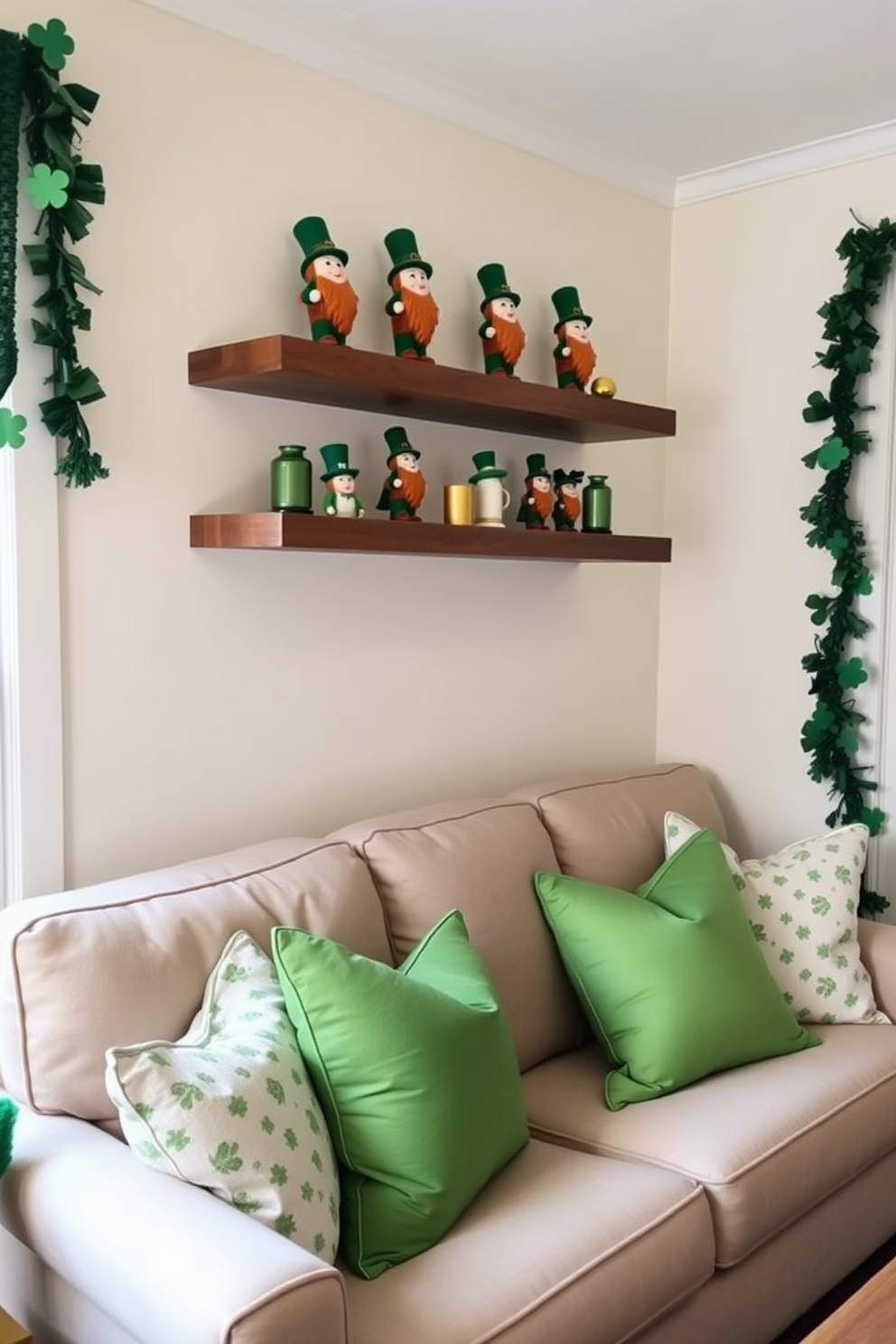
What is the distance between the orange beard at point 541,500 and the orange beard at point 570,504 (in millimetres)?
68

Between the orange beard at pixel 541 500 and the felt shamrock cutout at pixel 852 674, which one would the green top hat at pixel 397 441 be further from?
the felt shamrock cutout at pixel 852 674

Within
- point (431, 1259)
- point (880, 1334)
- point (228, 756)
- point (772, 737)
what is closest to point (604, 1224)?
point (431, 1259)

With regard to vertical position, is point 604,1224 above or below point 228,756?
below

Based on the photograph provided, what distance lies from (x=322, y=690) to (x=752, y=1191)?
4.15 ft

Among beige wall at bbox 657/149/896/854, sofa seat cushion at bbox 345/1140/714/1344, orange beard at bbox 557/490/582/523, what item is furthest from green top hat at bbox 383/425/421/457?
sofa seat cushion at bbox 345/1140/714/1344

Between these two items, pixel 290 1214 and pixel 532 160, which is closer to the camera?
pixel 290 1214

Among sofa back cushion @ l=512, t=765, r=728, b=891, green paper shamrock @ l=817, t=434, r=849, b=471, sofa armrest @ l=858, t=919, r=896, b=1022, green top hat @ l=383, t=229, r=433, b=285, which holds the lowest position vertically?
sofa armrest @ l=858, t=919, r=896, b=1022

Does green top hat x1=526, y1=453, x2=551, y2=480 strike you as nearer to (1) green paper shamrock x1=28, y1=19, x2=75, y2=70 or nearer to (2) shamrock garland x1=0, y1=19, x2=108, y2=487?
(2) shamrock garland x1=0, y1=19, x2=108, y2=487

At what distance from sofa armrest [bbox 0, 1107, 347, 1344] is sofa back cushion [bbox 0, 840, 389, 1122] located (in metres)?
0.10

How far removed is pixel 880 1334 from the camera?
1.46 meters

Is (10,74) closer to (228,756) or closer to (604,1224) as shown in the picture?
(228,756)

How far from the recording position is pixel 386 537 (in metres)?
2.38

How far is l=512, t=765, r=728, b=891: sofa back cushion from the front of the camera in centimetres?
266

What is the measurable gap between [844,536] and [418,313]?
3.98 feet
